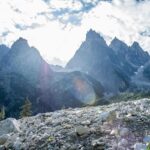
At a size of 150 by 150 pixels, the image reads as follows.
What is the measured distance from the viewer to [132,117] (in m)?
21.5

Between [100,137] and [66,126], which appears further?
[66,126]

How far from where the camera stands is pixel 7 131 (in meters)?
25.7

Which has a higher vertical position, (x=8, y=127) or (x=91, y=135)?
(x=91, y=135)

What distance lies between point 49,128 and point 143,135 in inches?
269

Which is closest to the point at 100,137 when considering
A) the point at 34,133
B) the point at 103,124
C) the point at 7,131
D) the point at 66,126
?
the point at 103,124

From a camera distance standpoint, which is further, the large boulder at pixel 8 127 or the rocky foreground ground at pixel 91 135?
the large boulder at pixel 8 127

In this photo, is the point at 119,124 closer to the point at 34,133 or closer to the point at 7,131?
the point at 34,133

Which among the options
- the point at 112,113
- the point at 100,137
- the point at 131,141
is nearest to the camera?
the point at 131,141

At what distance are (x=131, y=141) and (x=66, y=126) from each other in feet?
18.5

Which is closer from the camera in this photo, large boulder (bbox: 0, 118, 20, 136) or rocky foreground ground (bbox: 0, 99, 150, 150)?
rocky foreground ground (bbox: 0, 99, 150, 150)

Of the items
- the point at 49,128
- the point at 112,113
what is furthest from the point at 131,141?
the point at 49,128

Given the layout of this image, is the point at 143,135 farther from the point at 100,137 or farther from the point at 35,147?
the point at 35,147

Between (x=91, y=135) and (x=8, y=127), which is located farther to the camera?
(x=8, y=127)

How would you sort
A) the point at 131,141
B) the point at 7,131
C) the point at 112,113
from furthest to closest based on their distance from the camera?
the point at 7,131 < the point at 112,113 < the point at 131,141
